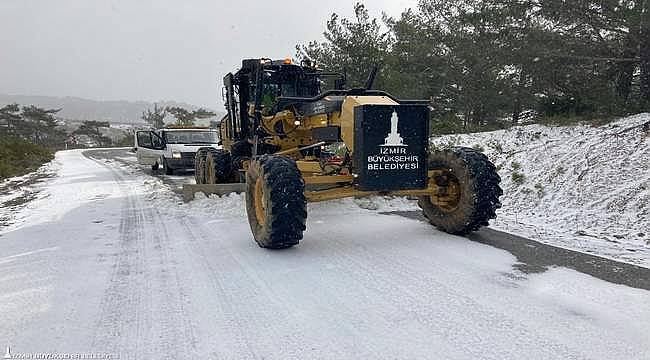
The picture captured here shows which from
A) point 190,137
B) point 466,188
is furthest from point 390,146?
point 190,137

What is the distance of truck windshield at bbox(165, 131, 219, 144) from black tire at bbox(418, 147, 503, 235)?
1190 cm

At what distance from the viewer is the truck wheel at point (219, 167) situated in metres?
9.28

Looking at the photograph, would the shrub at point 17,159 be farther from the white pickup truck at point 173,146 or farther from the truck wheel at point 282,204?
the truck wheel at point 282,204

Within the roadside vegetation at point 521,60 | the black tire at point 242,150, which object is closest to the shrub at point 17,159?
the black tire at point 242,150

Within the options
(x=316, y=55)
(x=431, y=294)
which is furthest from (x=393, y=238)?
(x=316, y=55)

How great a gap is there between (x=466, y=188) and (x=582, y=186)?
340 centimetres

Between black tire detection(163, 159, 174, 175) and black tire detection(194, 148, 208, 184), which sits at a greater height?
black tire detection(194, 148, 208, 184)

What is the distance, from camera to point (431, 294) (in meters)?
3.68

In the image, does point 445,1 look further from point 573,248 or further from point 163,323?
point 163,323

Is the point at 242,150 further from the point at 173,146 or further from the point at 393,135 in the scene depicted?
the point at 173,146

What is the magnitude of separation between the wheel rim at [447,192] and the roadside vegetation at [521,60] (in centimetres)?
304

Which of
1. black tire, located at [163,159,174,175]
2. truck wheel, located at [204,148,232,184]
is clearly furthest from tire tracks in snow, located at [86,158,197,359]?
black tire, located at [163,159,174,175]

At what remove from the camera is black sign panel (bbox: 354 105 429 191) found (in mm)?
4961

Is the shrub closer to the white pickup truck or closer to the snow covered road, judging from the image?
the white pickup truck
